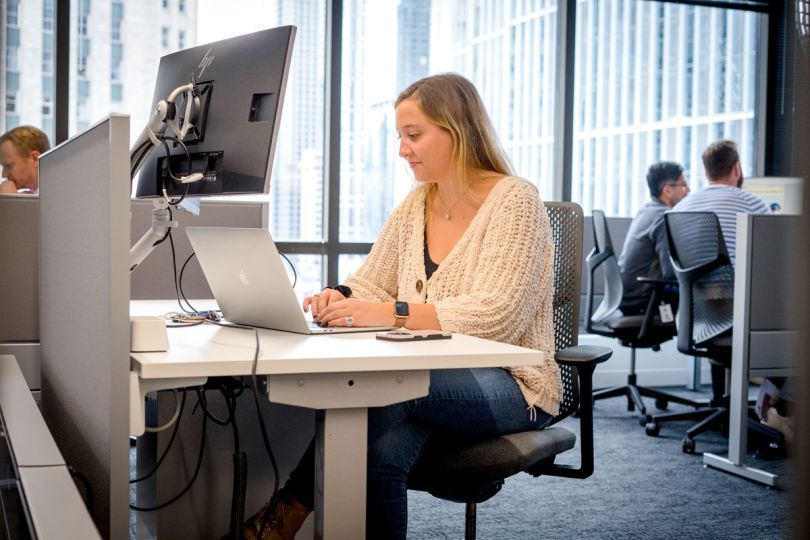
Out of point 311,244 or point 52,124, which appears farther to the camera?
point 311,244

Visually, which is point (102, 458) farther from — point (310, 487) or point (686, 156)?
point (686, 156)

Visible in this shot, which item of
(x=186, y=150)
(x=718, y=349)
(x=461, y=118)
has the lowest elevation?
(x=718, y=349)

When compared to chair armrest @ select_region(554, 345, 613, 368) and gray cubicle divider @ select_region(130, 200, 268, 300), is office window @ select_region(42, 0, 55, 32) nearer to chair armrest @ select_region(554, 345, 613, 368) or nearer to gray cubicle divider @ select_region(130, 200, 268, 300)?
gray cubicle divider @ select_region(130, 200, 268, 300)

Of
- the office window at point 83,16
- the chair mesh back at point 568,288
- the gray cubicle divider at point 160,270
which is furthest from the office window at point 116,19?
the chair mesh back at point 568,288

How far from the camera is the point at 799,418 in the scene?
0.22m

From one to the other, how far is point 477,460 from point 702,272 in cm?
204

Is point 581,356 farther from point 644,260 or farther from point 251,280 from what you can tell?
point 644,260

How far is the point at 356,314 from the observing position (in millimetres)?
1486

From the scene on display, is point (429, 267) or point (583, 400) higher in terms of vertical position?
point (429, 267)

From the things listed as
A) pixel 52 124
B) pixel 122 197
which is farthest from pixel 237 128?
pixel 52 124

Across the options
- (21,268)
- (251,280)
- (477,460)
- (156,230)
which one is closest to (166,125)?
(156,230)

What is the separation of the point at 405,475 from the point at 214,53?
81 cm

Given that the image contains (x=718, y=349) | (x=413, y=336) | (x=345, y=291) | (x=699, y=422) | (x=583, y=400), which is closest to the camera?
(x=413, y=336)

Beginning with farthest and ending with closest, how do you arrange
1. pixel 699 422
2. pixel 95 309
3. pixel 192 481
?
1. pixel 699 422
2. pixel 192 481
3. pixel 95 309
